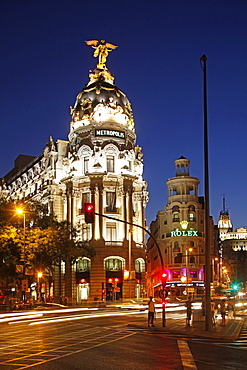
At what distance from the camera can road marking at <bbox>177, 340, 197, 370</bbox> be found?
49.3 feet

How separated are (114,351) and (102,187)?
2394 inches

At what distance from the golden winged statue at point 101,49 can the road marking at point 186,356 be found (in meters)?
72.4

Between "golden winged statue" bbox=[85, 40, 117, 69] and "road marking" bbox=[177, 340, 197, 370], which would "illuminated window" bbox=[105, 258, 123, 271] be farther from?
"road marking" bbox=[177, 340, 197, 370]

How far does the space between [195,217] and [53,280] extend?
30912 millimetres

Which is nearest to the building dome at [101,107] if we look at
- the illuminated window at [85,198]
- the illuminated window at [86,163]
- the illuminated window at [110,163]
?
the illuminated window at [110,163]

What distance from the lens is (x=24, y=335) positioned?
25000 mm

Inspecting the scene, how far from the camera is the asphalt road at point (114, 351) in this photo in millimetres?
15398

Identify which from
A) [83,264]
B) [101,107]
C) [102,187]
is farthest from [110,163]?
[83,264]

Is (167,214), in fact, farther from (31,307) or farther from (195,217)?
(31,307)

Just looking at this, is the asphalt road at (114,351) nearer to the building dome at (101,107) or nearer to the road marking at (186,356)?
the road marking at (186,356)

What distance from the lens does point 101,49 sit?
290 feet

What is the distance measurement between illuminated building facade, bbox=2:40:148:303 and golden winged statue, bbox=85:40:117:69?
0.56 feet

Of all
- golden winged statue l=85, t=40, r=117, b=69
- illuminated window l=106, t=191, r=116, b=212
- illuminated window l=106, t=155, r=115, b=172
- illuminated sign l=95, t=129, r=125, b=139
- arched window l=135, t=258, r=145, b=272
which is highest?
golden winged statue l=85, t=40, r=117, b=69

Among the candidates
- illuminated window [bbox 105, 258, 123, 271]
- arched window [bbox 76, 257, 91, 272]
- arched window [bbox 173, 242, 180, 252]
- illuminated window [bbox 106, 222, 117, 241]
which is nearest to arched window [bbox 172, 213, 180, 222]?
arched window [bbox 173, 242, 180, 252]
